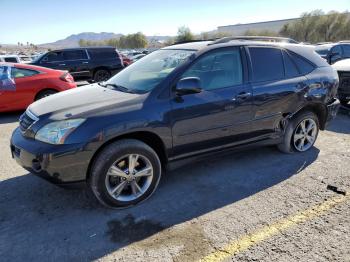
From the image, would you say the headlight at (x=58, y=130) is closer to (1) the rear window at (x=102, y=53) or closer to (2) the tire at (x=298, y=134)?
(2) the tire at (x=298, y=134)

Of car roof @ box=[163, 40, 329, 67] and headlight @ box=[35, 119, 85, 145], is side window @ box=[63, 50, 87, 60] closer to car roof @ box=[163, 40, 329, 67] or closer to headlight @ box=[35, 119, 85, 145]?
car roof @ box=[163, 40, 329, 67]

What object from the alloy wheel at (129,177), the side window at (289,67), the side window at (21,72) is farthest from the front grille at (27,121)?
the side window at (21,72)

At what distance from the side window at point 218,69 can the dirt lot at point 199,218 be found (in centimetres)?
125

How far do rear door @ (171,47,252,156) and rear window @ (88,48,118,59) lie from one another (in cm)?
1036

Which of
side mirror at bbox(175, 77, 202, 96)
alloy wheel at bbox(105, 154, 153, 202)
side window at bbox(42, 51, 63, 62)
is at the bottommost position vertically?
alloy wheel at bbox(105, 154, 153, 202)

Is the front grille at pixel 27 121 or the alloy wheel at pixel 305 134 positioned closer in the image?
the front grille at pixel 27 121

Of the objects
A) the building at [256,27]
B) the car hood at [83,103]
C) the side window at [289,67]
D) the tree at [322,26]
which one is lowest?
the car hood at [83,103]

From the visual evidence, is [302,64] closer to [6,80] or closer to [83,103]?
[83,103]

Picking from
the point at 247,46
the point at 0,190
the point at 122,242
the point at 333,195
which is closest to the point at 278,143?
the point at 333,195

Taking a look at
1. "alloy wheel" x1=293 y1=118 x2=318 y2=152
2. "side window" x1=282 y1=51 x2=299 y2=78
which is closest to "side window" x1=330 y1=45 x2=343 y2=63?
"alloy wheel" x1=293 y1=118 x2=318 y2=152

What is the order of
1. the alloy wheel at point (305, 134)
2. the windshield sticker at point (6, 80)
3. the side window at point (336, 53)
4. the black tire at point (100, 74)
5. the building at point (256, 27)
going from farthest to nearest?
the building at point (256, 27)
the side window at point (336, 53)
the black tire at point (100, 74)
the windshield sticker at point (6, 80)
the alloy wheel at point (305, 134)

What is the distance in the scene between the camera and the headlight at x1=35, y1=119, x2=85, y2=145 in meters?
3.23

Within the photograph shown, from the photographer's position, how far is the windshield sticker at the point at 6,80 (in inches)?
306

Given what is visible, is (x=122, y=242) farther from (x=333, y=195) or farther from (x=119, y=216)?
(x=333, y=195)
